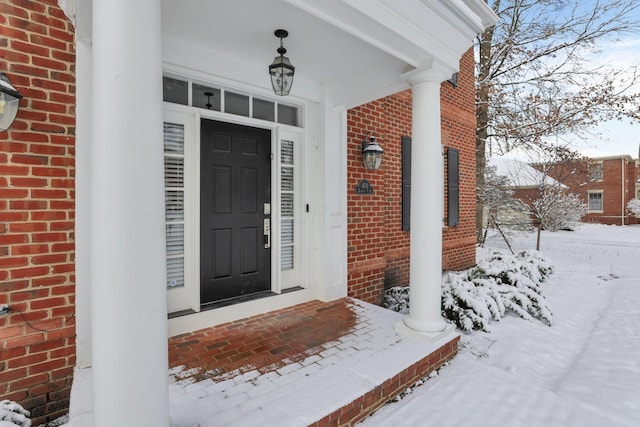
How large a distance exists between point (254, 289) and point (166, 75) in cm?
229

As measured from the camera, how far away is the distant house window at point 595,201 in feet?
71.9

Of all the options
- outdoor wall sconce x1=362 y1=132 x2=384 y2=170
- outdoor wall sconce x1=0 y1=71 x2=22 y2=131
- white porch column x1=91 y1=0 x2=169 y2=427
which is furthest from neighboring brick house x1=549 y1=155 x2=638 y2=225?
outdoor wall sconce x1=0 y1=71 x2=22 y2=131

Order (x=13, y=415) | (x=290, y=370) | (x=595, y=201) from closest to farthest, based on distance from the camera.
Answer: (x=13, y=415)
(x=290, y=370)
(x=595, y=201)

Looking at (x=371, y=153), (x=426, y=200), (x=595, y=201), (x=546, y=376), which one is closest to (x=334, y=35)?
(x=426, y=200)

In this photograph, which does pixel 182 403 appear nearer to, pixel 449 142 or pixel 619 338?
pixel 619 338

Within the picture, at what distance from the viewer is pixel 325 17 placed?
87.8 inches

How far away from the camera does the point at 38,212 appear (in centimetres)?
216

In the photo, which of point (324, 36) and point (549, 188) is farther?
point (549, 188)

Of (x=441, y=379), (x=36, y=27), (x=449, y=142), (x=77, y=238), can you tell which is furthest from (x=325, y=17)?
(x=449, y=142)

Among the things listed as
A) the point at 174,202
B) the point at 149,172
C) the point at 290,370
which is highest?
the point at 149,172

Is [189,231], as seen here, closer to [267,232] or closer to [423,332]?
[267,232]

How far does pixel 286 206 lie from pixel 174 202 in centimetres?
126

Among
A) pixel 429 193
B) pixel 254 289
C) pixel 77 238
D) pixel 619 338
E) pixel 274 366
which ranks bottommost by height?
pixel 619 338

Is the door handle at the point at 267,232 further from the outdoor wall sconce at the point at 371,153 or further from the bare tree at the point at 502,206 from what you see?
the bare tree at the point at 502,206
